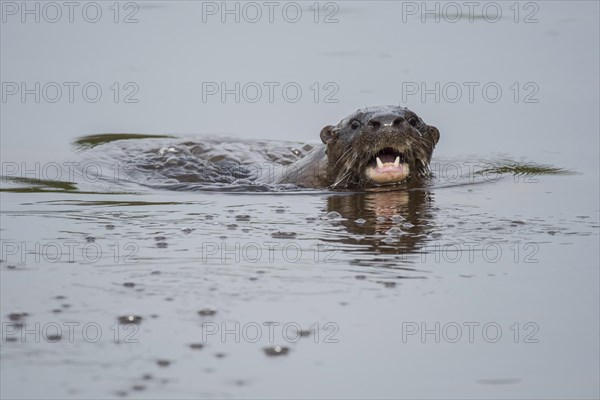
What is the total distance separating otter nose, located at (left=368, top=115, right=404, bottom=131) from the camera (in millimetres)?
10086

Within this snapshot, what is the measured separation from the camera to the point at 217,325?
6.38m

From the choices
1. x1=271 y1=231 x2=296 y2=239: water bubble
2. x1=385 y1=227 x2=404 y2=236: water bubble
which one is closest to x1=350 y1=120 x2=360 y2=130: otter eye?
x1=385 y1=227 x2=404 y2=236: water bubble

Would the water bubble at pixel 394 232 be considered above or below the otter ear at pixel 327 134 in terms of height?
below

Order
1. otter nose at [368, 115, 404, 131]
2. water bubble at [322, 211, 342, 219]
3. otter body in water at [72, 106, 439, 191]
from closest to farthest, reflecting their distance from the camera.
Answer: water bubble at [322, 211, 342, 219]
otter nose at [368, 115, 404, 131]
otter body in water at [72, 106, 439, 191]

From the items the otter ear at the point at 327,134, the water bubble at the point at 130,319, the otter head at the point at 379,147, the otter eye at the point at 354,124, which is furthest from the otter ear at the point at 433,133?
the water bubble at the point at 130,319

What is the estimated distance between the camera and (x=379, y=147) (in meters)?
10.1

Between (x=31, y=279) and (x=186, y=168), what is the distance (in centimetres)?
475

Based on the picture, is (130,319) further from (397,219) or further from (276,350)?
(397,219)

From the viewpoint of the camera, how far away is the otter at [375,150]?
33.2ft

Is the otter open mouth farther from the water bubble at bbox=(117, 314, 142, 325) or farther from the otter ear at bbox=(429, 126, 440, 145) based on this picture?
the water bubble at bbox=(117, 314, 142, 325)

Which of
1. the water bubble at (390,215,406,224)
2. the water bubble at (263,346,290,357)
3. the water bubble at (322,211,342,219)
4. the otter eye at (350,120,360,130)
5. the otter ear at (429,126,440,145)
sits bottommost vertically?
the water bubble at (263,346,290,357)

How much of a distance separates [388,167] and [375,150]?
10.5 inches

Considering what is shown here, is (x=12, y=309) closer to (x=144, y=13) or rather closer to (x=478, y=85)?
(x=478, y=85)

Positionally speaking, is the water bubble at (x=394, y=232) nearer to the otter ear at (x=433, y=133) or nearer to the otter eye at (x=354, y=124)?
the otter eye at (x=354, y=124)
